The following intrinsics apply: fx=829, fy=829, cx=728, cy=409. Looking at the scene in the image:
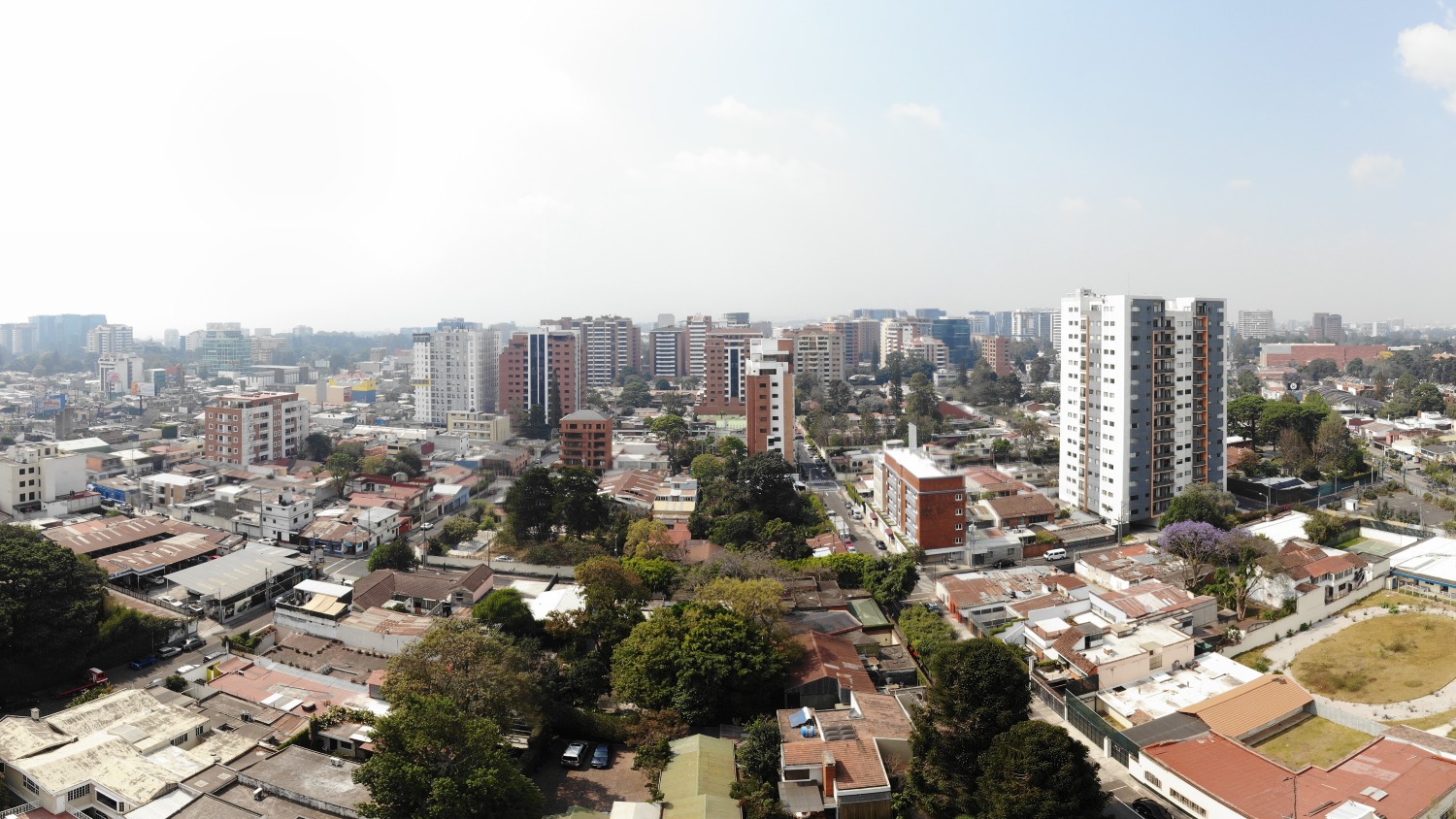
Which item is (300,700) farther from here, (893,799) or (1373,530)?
(1373,530)

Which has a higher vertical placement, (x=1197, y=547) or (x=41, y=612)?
(x=1197, y=547)

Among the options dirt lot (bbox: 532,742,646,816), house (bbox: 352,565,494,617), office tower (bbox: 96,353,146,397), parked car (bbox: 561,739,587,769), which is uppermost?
office tower (bbox: 96,353,146,397)

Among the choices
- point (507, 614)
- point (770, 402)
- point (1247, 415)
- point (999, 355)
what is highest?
point (999, 355)

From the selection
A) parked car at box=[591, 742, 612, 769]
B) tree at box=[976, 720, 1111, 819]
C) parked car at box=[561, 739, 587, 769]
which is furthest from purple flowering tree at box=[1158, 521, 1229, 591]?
parked car at box=[561, 739, 587, 769]

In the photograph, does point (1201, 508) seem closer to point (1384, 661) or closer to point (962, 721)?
point (1384, 661)

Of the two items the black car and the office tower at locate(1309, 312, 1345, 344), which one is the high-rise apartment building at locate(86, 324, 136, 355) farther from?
the office tower at locate(1309, 312, 1345, 344)

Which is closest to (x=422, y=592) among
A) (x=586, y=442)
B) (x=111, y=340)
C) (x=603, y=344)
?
(x=586, y=442)

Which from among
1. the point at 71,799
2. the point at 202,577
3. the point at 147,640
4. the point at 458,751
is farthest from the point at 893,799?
the point at 202,577

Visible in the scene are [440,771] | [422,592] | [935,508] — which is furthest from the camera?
[935,508]
